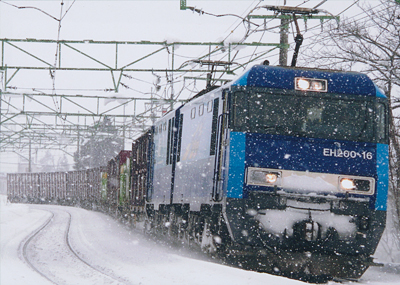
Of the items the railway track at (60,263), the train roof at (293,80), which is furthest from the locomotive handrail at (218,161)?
the railway track at (60,263)

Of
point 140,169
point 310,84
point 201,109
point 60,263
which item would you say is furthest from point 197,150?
point 140,169

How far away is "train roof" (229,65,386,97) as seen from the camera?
9391 mm

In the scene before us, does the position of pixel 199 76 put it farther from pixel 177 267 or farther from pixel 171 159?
pixel 177 267

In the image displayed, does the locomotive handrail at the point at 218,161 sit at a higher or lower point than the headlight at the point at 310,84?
lower

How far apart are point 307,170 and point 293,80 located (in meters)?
1.54

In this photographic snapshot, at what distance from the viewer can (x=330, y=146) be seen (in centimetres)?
909

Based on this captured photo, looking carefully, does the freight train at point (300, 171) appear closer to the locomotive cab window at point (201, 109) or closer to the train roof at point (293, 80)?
the train roof at point (293, 80)

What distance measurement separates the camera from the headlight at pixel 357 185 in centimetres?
890

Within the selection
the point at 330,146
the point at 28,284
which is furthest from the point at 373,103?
the point at 28,284

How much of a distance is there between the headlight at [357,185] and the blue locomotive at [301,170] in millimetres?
16

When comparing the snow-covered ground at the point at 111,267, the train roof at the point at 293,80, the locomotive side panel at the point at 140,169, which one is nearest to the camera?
the snow-covered ground at the point at 111,267

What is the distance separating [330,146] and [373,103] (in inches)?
42.9

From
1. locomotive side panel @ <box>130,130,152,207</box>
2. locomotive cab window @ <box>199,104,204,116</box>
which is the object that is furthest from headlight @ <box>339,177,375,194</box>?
locomotive side panel @ <box>130,130,152,207</box>

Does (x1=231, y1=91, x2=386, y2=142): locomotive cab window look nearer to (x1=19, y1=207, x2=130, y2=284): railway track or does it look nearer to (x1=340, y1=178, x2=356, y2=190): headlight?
(x1=340, y1=178, x2=356, y2=190): headlight
